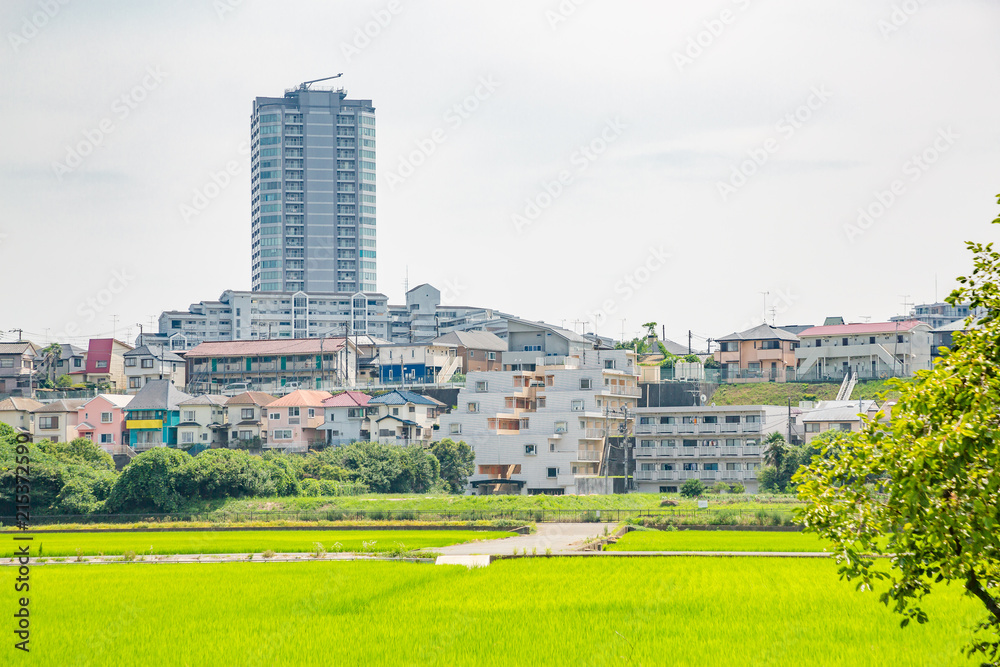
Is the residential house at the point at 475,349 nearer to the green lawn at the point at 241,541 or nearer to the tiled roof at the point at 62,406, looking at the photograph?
the tiled roof at the point at 62,406

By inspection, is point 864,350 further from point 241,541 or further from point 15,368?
point 15,368

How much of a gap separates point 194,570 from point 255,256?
135371mm

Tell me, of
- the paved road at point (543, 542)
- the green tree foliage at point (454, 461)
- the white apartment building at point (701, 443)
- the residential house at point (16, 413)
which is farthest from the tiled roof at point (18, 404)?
the paved road at point (543, 542)

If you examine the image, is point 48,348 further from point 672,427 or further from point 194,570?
point 194,570

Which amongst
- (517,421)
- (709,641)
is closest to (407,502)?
(517,421)

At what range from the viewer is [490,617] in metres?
18.6

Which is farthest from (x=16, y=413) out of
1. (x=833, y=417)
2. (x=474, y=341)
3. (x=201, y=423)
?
(x=833, y=417)

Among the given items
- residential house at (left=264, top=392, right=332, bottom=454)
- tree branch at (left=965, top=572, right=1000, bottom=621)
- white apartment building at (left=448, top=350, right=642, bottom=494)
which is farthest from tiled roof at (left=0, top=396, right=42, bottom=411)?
tree branch at (left=965, top=572, right=1000, bottom=621)

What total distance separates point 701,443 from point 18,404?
47999 mm

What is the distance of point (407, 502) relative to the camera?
53.7 meters

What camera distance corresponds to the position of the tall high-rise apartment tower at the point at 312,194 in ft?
507

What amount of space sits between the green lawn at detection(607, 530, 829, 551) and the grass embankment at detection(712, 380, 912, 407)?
3437 centimetres

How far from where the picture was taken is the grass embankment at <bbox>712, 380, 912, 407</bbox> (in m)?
74.7

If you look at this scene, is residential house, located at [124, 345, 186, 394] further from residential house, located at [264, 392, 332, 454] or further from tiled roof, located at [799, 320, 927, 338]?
tiled roof, located at [799, 320, 927, 338]
